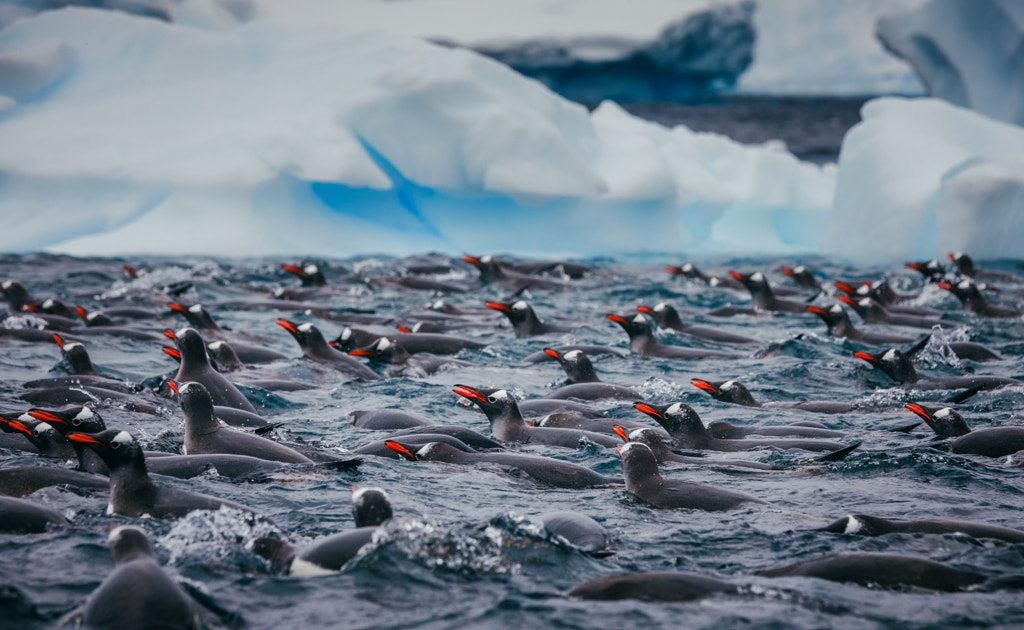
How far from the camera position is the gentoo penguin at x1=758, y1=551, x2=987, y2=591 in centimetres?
321

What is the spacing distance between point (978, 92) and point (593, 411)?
19.6 m

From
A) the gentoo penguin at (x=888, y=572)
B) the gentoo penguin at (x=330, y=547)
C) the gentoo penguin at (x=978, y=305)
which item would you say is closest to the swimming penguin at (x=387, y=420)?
the gentoo penguin at (x=330, y=547)

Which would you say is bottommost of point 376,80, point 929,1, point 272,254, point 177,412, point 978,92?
point 177,412

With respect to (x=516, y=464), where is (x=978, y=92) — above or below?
above

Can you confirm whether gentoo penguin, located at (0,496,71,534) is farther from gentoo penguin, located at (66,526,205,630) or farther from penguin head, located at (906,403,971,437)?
penguin head, located at (906,403,971,437)

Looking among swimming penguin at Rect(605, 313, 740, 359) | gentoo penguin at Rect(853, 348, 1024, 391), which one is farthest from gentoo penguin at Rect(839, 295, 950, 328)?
gentoo penguin at Rect(853, 348, 1024, 391)

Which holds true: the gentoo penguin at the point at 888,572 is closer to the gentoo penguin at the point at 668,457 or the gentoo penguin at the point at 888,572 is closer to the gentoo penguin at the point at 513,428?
the gentoo penguin at the point at 668,457

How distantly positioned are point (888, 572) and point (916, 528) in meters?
0.54

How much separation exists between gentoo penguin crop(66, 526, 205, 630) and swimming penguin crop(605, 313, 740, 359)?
5.62 meters

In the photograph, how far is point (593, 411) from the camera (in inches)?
230

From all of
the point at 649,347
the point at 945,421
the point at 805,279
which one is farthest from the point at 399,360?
the point at 805,279

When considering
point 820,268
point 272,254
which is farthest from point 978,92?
point 272,254

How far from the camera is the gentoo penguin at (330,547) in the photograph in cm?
323

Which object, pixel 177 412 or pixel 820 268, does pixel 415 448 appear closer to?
pixel 177 412
